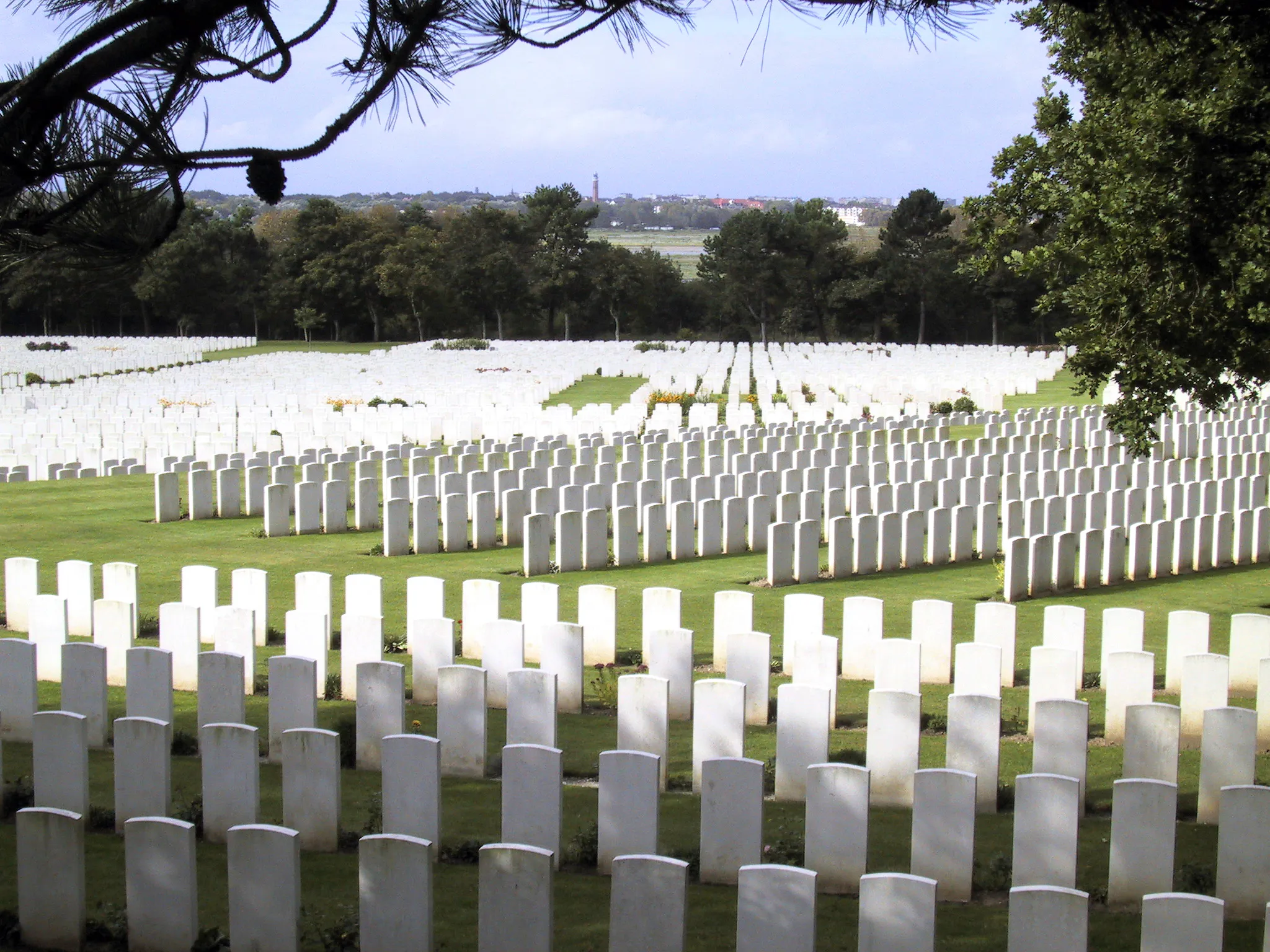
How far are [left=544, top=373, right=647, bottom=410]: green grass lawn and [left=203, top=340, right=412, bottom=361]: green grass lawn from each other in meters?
18.6

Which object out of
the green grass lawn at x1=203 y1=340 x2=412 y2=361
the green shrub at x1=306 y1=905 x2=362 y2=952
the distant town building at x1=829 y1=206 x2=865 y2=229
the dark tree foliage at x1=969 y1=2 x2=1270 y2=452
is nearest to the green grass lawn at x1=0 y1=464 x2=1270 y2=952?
the green shrub at x1=306 y1=905 x2=362 y2=952

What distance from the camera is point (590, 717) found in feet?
26.2

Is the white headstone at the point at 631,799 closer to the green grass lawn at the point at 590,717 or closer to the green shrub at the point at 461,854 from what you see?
the green grass lawn at the point at 590,717

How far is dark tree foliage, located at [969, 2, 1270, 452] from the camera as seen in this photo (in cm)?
799

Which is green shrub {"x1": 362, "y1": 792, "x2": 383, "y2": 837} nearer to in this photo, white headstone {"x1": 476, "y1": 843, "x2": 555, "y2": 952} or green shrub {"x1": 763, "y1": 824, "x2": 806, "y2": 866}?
white headstone {"x1": 476, "y1": 843, "x2": 555, "y2": 952}

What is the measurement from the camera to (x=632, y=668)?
897 centimetres

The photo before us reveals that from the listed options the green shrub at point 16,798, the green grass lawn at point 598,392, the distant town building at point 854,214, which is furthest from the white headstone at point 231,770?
the distant town building at point 854,214

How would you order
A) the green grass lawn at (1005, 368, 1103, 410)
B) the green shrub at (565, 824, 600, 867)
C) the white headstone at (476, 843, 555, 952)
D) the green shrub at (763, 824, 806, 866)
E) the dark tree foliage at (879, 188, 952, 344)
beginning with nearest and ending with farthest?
the white headstone at (476, 843, 555, 952) → the green shrub at (763, 824, 806, 866) → the green shrub at (565, 824, 600, 867) → the green grass lawn at (1005, 368, 1103, 410) → the dark tree foliage at (879, 188, 952, 344)

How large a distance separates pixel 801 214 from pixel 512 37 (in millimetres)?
65183

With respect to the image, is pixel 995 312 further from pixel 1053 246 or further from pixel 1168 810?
pixel 1168 810

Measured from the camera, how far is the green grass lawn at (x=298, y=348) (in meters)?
55.3

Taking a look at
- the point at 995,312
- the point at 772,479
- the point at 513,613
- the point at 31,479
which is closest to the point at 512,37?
the point at 513,613

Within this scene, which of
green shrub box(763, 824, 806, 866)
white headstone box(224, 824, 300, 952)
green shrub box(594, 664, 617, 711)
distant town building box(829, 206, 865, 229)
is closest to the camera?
white headstone box(224, 824, 300, 952)

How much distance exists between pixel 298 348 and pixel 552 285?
44.6ft
